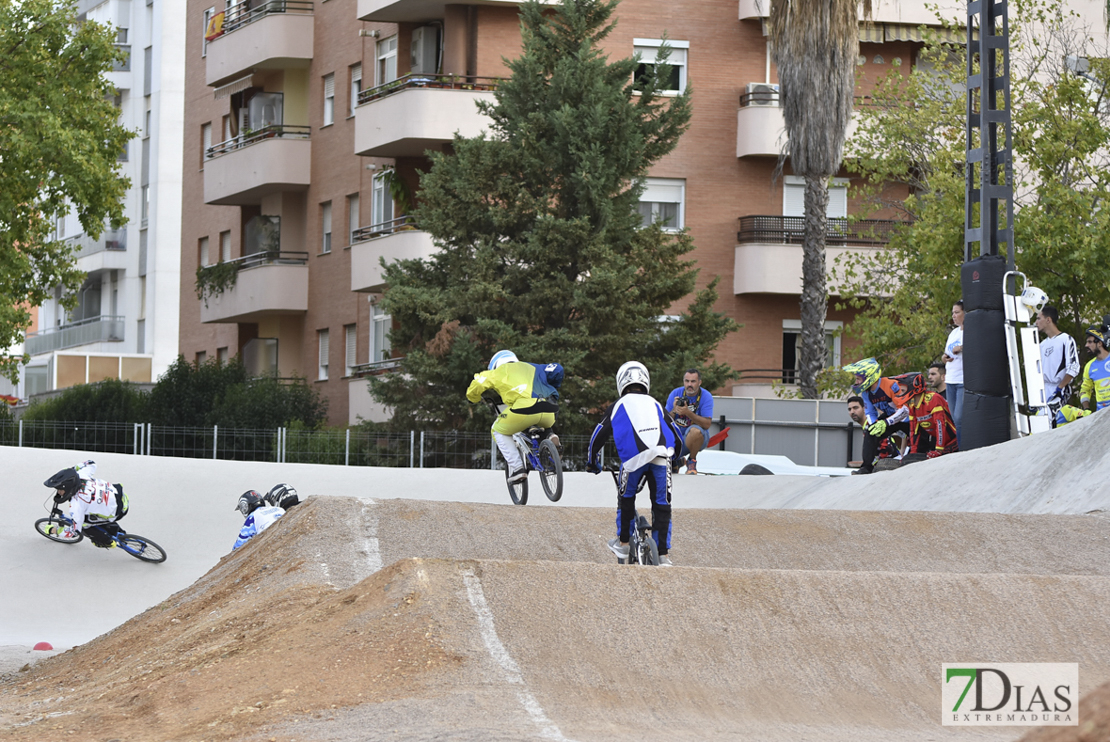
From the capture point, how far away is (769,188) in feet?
124

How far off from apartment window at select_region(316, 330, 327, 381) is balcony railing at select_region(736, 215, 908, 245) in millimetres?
11283

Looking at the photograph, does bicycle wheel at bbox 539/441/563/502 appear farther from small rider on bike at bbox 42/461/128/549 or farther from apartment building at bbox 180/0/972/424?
apartment building at bbox 180/0/972/424

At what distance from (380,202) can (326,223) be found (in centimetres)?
336

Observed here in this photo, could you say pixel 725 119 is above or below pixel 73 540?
above

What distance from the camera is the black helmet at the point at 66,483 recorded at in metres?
19.0

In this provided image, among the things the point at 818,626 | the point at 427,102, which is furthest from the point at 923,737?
the point at 427,102

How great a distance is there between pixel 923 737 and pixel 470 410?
20952mm

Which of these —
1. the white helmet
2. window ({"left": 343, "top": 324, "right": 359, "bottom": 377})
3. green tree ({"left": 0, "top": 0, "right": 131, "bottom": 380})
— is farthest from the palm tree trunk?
the white helmet

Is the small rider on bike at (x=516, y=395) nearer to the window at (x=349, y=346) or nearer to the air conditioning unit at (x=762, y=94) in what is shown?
the air conditioning unit at (x=762, y=94)

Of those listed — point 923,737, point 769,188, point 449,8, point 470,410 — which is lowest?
point 923,737

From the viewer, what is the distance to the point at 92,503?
63.6 feet

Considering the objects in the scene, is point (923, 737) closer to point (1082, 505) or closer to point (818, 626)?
point (818, 626)

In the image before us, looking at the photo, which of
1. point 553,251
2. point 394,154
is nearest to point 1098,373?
point 553,251

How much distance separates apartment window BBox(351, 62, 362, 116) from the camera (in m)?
39.7
